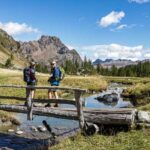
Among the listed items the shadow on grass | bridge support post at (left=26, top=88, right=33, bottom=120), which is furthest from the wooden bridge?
the shadow on grass

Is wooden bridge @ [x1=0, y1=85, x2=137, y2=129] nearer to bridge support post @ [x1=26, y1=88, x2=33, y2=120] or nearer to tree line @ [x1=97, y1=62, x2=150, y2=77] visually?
bridge support post @ [x1=26, y1=88, x2=33, y2=120]

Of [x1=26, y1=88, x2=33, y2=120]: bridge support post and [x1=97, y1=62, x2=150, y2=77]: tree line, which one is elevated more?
[x1=97, y1=62, x2=150, y2=77]: tree line

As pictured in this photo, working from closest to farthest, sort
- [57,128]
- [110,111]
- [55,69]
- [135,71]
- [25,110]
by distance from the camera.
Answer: [110,111] < [25,110] < [55,69] < [57,128] < [135,71]

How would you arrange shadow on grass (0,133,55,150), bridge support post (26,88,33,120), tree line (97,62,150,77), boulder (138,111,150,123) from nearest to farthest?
1. boulder (138,111,150,123)
2. shadow on grass (0,133,55,150)
3. bridge support post (26,88,33,120)
4. tree line (97,62,150,77)

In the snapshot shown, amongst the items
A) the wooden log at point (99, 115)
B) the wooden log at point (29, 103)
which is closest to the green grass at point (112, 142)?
the wooden log at point (99, 115)

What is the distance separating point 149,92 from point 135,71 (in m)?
148

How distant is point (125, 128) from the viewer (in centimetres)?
1850

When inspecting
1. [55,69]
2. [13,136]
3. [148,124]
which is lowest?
[13,136]

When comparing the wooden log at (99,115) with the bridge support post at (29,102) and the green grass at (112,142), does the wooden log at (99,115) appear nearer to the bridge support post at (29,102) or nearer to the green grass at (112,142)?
the bridge support post at (29,102)

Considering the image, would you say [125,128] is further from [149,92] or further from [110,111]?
[149,92]

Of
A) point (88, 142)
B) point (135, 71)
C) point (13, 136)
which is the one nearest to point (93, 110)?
point (88, 142)

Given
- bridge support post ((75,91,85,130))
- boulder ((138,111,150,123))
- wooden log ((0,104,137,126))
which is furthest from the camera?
bridge support post ((75,91,85,130))

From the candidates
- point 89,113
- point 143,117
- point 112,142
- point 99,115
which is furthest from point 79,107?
point 143,117

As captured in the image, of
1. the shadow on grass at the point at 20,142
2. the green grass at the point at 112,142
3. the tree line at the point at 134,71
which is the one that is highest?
the tree line at the point at 134,71
